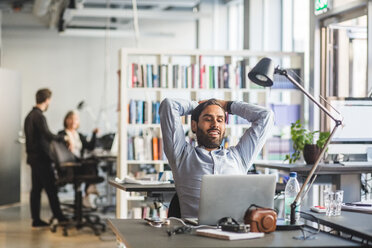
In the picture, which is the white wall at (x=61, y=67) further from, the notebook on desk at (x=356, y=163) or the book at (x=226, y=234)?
the book at (x=226, y=234)

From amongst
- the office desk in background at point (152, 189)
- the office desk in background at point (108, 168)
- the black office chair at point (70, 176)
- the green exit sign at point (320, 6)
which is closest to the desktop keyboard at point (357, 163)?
the office desk in background at point (152, 189)

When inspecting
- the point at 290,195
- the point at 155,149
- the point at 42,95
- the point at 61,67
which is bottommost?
the point at 290,195

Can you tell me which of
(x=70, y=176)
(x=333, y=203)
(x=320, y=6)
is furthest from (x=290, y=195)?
(x=70, y=176)

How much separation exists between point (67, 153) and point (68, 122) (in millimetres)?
1139

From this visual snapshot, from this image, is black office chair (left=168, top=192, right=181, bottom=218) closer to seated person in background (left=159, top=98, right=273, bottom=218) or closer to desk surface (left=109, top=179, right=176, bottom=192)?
seated person in background (left=159, top=98, right=273, bottom=218)

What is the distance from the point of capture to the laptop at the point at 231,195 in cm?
268

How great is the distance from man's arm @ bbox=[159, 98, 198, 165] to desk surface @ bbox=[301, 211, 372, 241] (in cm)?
79

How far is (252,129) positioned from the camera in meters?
3.73

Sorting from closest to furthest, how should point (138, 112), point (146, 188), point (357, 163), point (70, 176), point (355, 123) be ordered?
point (146, 188), point (355, 123), point (357, 163), point (138, 112), point (70, 176)

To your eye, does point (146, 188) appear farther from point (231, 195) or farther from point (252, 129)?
point (231, 195)

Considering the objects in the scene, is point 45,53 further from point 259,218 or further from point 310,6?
point 259,218

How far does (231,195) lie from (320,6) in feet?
16.1

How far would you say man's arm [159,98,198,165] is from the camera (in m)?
3.54

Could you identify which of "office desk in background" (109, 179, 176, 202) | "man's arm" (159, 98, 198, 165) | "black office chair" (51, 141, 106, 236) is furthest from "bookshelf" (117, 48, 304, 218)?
"man's arm" (159, 98, 198, 165)
